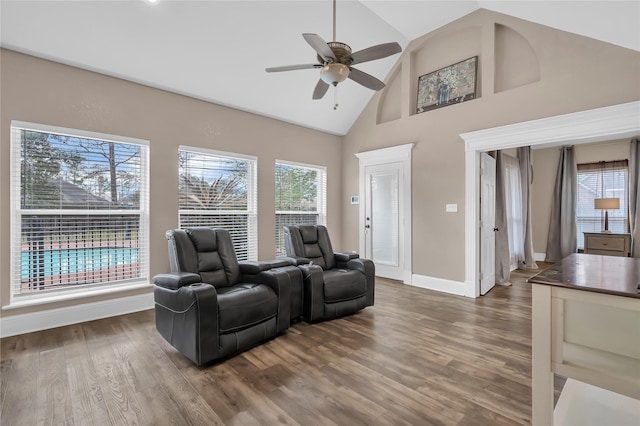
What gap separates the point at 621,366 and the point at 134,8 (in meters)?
4.60

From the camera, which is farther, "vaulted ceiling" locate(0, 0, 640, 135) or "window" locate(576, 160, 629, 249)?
"window" locate(576, 160, 629, 249)

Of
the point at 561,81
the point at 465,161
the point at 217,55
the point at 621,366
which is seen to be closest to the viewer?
the point at 621,366

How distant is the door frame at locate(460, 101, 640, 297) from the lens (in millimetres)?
3139

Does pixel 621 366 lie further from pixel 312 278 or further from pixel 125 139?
pixel 125 139

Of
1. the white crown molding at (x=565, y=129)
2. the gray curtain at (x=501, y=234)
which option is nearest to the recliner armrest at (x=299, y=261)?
the white crown molding at (x=565, y=129)

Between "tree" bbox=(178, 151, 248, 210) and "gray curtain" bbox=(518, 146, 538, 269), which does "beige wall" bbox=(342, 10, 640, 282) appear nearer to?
"tree" bbox=(178, 151, 248, 210)

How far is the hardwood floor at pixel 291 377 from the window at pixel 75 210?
0.58 metres

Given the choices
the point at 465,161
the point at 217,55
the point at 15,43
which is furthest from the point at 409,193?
the point at 15,43

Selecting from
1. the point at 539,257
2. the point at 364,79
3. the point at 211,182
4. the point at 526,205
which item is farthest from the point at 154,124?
the point at 539,257

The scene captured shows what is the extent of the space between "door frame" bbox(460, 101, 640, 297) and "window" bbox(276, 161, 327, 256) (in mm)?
2670

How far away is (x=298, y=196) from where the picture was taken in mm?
5562

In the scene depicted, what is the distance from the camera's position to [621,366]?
141 cm

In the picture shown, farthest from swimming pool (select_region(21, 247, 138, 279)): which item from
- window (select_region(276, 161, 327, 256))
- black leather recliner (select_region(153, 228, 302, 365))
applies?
window (select_region(276, 161, 327, 256))

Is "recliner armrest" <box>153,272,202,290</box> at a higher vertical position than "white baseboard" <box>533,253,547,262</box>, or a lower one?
higher
